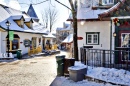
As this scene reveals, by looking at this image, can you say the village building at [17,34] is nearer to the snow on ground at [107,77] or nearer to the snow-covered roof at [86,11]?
the snow-covered roof at [86,11]

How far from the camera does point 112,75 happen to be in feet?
25.7

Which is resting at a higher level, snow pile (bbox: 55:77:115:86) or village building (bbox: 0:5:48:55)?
village building (bbox: 0:5:48:55)

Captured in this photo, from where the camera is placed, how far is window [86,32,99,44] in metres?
14.7

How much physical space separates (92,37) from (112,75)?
727 cm

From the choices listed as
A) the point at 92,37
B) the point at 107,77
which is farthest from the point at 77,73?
the point at 92,37

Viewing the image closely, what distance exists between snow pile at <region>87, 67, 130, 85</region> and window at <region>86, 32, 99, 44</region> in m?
6.33

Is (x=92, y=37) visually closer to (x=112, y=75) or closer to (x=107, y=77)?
(x=112, y=75)

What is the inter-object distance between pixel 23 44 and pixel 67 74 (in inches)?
649

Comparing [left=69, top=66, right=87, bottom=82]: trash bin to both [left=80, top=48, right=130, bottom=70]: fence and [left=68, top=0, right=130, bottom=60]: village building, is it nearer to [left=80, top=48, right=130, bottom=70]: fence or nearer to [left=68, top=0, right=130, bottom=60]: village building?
[left=80, top=48, right=130, bottom=70]: fence

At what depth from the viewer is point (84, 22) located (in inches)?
587

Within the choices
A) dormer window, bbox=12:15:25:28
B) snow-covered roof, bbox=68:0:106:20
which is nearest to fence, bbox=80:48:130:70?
snow-covered roof, bbox=68:0:106:20

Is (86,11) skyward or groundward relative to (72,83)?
skyward

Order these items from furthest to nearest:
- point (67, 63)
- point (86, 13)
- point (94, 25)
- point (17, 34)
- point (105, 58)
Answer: point (17, 34) < point (86, 13) < point (94, 25) < point (105, 58) < point (67, 63)

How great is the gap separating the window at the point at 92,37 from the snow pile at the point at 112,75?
633cm
